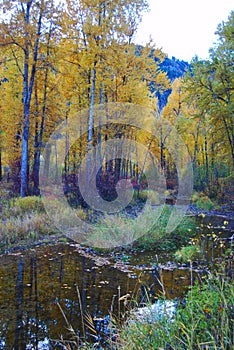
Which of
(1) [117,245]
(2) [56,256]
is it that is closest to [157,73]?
(1) [117,245]

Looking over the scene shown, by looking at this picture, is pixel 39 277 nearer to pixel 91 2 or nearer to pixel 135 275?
pixel 135 275

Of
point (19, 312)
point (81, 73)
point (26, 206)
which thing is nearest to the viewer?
point (19, 312)

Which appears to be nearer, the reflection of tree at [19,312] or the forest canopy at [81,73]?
the reflection of tree at [19,312]

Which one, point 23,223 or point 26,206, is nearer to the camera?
point 23,223

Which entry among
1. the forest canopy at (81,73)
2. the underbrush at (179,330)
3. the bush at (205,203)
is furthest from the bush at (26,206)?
the bush at (205,203)

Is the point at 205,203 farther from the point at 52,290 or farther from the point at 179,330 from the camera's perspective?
the point at 179,330

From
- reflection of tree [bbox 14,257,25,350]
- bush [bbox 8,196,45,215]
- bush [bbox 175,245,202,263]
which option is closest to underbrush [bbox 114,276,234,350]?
reflection of tree [bbox 14,257,25,350]

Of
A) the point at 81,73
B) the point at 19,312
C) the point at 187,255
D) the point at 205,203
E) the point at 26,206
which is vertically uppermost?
the point at 81,73

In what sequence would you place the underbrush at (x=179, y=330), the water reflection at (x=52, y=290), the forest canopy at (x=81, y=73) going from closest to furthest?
the underbrush at (x=179, y=330), the water reflection at (x=52, y=290), the forest canopy at (x=81, y=73)

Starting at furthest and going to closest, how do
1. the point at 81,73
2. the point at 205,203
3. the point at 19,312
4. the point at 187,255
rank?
the point at 205,203, the point at 81,73, the point at 187,255, the point at 19,312

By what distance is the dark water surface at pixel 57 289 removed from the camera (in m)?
3.85

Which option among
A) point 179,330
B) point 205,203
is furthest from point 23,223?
point 205,203

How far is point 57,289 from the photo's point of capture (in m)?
5.12

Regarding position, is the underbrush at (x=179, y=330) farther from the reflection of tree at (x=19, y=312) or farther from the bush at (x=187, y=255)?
the bush at (x=187, y=255)
